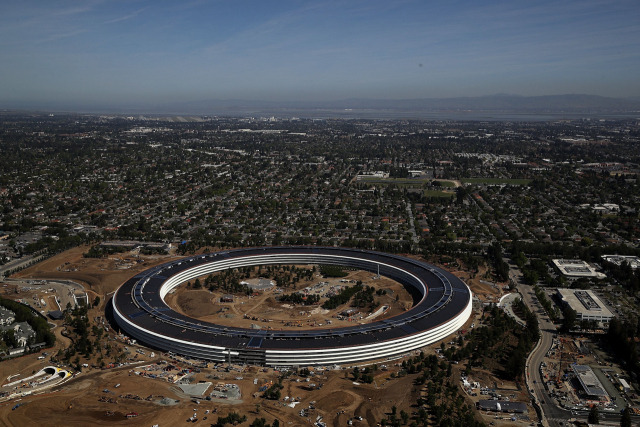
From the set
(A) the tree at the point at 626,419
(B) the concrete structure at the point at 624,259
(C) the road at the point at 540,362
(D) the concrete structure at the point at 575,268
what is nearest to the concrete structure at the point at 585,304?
(C) the road at the point at 540,362

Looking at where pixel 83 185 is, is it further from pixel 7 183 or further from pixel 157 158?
pixel 157 158

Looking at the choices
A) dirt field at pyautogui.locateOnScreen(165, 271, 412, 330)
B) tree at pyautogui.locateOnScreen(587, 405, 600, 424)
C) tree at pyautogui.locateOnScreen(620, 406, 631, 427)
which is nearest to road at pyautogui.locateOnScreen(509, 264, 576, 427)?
tree at pyautogui.locateOnScreen(587, 405, 600, 424)

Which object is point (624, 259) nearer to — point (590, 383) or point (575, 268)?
point (575, 268)

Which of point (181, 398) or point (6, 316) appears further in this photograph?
point (6, 316)

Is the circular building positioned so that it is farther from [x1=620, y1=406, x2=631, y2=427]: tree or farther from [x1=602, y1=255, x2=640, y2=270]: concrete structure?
[x1=602, y1=255, x2=640, y2=270]: concrete structure

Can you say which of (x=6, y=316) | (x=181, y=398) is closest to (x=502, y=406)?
(x=181, y=398)

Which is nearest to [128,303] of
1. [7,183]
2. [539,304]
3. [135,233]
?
[135,233]

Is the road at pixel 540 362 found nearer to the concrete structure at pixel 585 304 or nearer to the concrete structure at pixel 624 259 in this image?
the concrete structure at pixel 585 304
